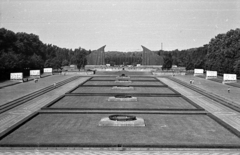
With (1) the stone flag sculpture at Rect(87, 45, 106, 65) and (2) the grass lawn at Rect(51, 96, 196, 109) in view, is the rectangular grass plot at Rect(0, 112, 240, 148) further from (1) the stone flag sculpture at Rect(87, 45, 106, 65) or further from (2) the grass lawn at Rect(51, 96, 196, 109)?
(1) the stone flag sculpture at Rect(87, 45, 106, 65)

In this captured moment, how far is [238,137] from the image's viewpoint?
49.6 feet

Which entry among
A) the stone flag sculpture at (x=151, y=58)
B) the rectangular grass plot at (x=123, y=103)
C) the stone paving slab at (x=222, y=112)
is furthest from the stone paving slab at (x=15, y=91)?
the stone flag sculpture at (x=151, y=58)

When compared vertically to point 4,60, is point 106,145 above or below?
below

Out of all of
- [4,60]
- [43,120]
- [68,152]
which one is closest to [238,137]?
[68,152]

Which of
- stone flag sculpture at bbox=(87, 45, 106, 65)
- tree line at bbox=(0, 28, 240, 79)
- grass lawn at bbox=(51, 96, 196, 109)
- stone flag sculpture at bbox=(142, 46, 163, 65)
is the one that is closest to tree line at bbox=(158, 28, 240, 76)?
tree line at bbox=(0, 28, 240, 79)

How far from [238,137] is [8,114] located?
1537 centimetres

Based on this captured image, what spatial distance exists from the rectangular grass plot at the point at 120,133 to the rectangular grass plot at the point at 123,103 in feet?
11.9

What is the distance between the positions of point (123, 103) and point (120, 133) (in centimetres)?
988

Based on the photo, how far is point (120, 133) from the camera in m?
15.8

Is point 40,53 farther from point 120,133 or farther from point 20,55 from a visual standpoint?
point 120,133

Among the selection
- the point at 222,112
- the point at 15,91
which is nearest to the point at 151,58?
the point at 15,91

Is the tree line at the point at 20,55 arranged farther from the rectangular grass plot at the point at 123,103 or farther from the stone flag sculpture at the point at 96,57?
the rectangular grass plot at the point at 123,103

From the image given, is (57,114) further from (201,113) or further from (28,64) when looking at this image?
(28,64)

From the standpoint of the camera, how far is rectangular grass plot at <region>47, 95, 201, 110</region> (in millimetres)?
23594
